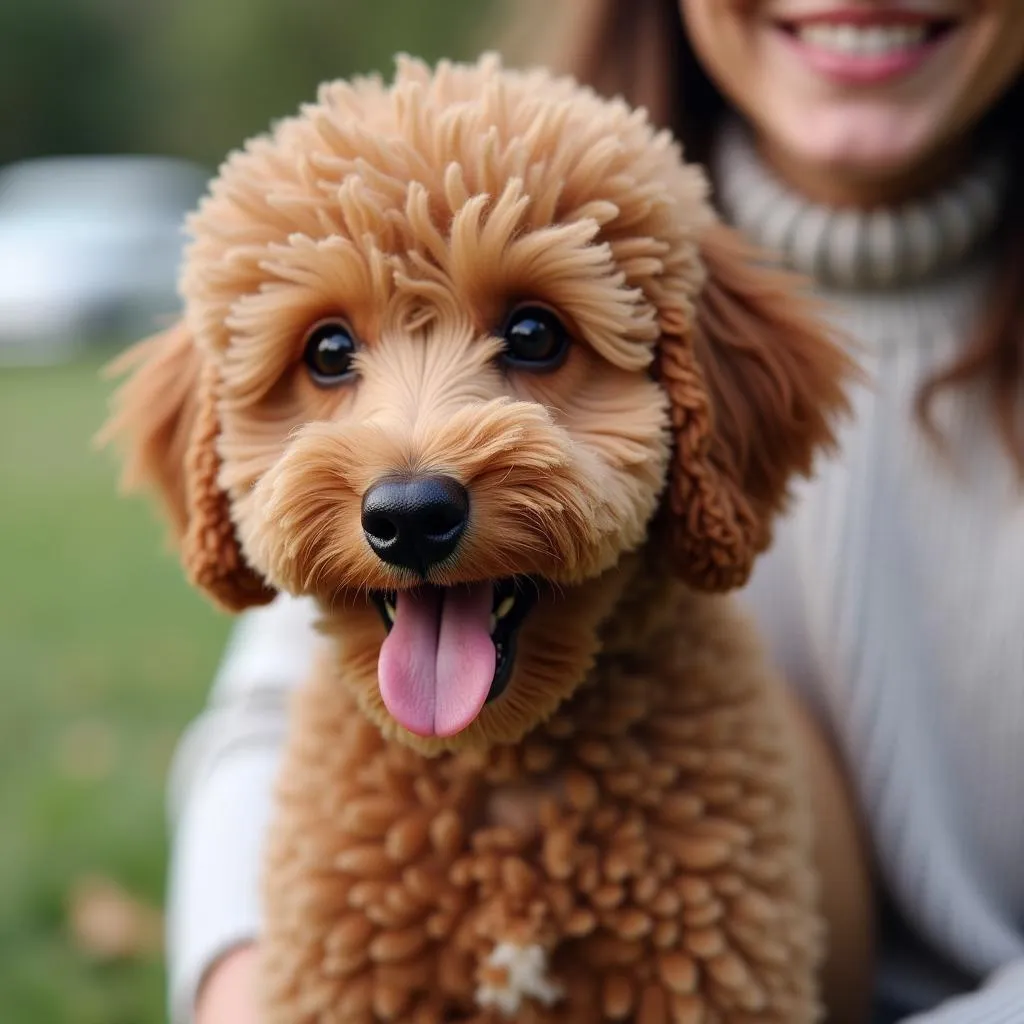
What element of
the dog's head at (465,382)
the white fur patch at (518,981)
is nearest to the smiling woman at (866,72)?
the dog's head at (465,382)

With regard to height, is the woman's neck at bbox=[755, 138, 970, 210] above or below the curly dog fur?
above

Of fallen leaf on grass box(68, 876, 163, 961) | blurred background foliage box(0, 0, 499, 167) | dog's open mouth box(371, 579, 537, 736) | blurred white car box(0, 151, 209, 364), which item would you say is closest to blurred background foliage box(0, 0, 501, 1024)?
fallen leaf on grass box(68, 876, 163, 961)

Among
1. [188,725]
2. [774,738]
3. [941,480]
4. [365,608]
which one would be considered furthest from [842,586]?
[188,725]

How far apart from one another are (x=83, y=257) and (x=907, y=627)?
17.6 meters

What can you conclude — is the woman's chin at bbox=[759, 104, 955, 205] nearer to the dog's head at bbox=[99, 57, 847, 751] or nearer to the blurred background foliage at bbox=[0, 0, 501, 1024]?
the dog's head at bbox=[99, 57, 847, 751]

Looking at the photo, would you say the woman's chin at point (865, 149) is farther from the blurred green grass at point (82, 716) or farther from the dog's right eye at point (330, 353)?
the blurred green grass at point (82, 716)

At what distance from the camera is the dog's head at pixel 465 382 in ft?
4.79

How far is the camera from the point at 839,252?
2348mm

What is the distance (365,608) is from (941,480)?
1.16 metres

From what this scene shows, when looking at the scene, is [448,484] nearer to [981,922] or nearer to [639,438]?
[639,438]

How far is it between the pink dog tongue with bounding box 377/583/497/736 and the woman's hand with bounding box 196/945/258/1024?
2.13ft

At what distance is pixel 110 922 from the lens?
3.31 meters

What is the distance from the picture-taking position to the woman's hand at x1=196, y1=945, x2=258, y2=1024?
2.02 meters

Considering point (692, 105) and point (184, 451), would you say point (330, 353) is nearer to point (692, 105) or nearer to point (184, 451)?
A: point (184, 451)
